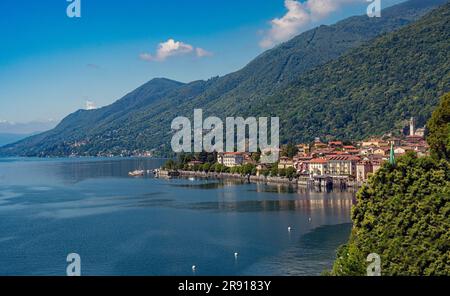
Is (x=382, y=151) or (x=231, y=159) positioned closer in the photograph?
(x=382, y=151)

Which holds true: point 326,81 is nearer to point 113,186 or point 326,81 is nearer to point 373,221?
point 113,186

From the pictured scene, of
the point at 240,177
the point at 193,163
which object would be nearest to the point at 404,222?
the point at 240,177

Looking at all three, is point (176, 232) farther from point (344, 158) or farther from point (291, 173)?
point (344, 158)

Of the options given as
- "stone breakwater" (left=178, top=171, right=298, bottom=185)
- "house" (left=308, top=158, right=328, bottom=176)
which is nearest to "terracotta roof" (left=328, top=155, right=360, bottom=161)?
"house" (left=308, top=158, right=328, bottom=176)

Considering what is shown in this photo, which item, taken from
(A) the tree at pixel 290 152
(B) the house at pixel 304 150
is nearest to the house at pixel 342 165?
(A) the tree at pixel 290 152

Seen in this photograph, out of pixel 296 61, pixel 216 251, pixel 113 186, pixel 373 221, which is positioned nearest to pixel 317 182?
pixel 113 186
